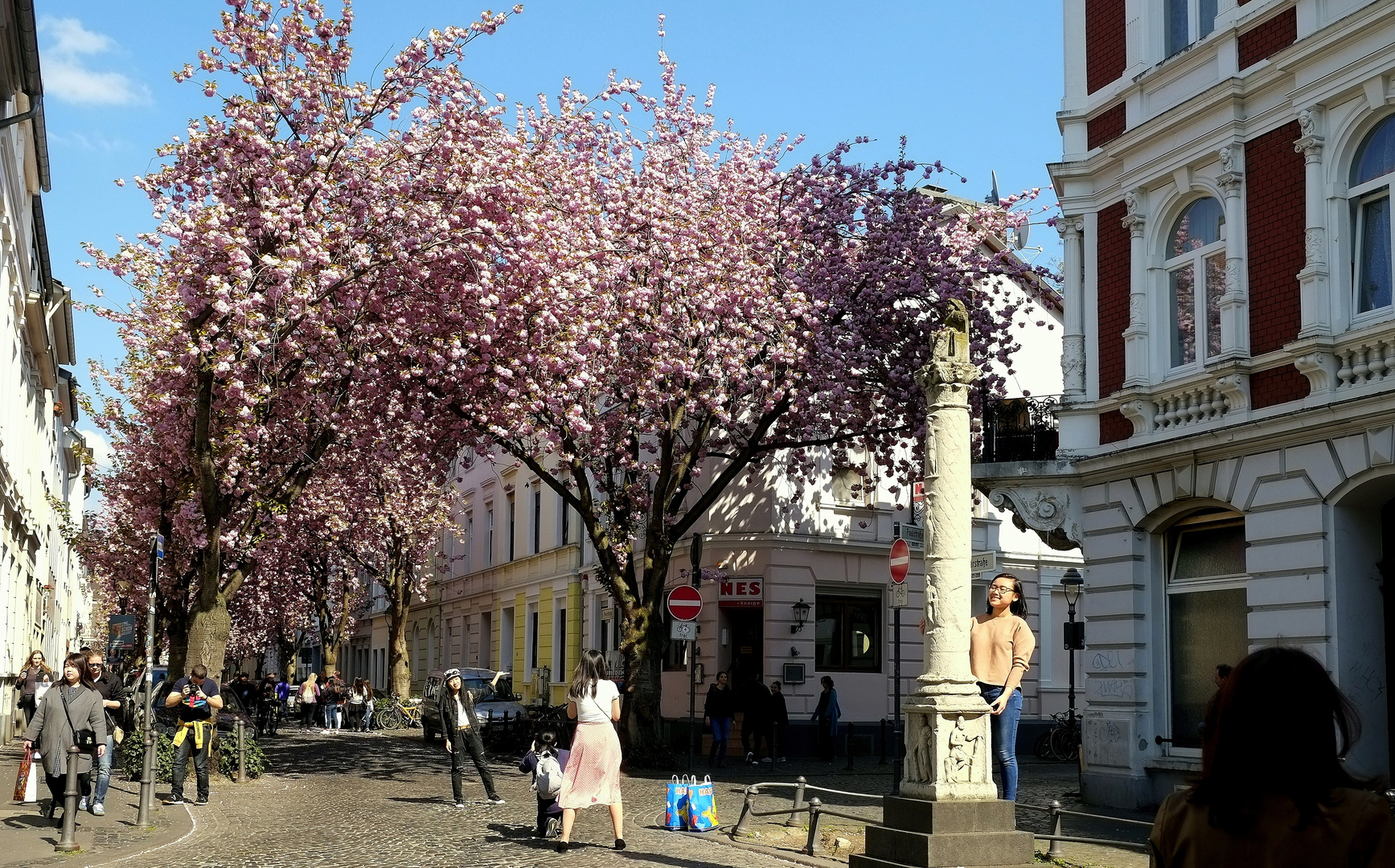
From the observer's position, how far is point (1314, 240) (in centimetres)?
1575

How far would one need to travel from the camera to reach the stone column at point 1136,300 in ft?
60.1

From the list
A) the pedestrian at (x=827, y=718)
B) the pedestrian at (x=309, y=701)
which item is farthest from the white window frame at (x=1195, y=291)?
the pedestrian at (x=309, y=701)

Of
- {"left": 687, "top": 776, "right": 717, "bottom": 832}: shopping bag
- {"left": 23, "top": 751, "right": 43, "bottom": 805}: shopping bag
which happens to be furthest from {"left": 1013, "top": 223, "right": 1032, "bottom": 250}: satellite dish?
{"left": 23, "top": 751, "right": 43, "bottom": 805}: shopping bag

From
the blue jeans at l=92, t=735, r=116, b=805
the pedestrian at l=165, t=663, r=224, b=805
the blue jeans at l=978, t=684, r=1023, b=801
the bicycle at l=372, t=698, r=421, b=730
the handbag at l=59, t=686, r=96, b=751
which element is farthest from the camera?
the bicycle at l=372, t=698, r=421, b=730

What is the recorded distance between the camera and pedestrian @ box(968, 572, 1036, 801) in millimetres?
11172

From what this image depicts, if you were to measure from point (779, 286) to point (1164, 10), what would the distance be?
752 cm

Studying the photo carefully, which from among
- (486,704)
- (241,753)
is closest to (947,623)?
(241,753)

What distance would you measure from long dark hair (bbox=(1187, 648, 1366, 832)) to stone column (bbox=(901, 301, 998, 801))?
26.2 feet

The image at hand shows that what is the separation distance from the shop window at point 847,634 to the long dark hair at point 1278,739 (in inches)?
1123

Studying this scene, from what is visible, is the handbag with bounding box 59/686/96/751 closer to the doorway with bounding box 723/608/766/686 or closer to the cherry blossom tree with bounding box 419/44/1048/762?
the cherry blossom tree with bounding box 419/44/1048/762

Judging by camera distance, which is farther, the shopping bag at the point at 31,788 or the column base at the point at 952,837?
the shopping bag at the point at 31,788

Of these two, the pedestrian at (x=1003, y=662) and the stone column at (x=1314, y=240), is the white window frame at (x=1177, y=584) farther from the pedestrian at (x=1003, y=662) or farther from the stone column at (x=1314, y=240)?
the pedestrian at (x=1003, y=662)

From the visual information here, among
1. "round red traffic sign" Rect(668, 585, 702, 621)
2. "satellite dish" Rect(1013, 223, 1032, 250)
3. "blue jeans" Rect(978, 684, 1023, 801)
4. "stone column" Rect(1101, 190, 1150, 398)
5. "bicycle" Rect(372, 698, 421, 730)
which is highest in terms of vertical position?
"satellite dish" Rect(1013, 223, 1032, 250)

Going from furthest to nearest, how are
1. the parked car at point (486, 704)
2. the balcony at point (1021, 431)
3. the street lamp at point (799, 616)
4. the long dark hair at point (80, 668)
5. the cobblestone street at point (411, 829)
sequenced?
the street lamp at point (799, 616) < the parked car at point (486, 704) < the balcony at point (1021, 431) < the long dark hair at point (80, 668) < the cobblestone street at point (411, 829)
